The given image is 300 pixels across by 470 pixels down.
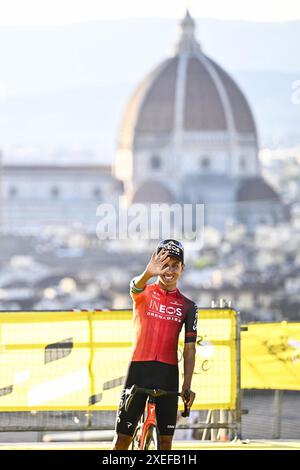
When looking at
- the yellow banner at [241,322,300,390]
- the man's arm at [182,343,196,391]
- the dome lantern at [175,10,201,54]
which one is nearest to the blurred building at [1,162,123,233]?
the dome lantern at [175,10,201,54]

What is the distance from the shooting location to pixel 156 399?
4.14 m

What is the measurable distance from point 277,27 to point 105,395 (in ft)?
324

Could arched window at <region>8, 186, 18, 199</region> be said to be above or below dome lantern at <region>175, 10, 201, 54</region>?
below

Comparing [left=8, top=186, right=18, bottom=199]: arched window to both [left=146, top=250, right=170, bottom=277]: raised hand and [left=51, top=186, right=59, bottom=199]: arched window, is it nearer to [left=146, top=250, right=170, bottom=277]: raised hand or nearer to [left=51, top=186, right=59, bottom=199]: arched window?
[left=51, top=186, right=59, bottom=199]: arched window

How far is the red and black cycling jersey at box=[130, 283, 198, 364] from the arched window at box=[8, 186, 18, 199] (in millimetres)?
100648

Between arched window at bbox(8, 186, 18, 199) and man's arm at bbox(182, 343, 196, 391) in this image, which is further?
arched window at bbox(8, 186, 18, 199)

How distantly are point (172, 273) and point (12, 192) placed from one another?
332ft

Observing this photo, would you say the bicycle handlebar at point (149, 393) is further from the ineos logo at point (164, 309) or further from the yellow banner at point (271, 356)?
the yellow banner at point (271, 356)

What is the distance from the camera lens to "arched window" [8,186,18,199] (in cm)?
10438

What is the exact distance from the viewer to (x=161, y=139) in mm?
105562

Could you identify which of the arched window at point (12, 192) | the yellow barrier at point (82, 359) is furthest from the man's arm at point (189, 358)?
the arched window at point (12, 192)

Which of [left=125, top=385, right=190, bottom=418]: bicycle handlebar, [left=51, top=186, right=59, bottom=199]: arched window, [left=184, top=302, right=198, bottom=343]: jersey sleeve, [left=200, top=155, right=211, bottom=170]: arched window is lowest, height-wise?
[left=125, top=385, right=190, bottom=418]: bicycle handlebar

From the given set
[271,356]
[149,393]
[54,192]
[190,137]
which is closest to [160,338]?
[149,393]

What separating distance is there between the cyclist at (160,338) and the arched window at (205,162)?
329 ft
